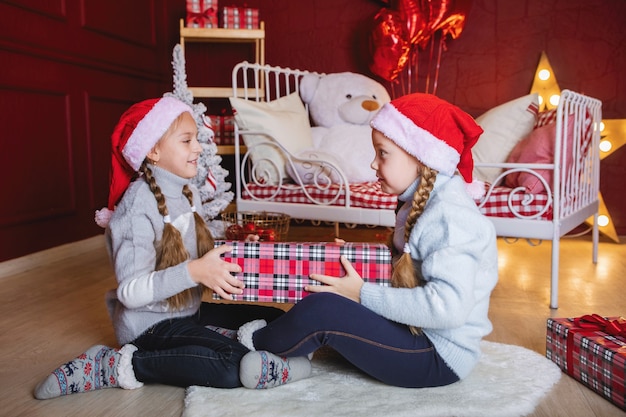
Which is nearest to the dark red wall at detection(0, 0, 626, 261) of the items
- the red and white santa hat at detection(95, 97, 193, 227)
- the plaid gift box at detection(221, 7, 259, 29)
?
the plaid gift box at detection(221, 7, 259, 29)

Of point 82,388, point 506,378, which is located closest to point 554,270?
point 506,378

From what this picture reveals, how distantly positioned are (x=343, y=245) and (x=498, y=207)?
1.04 m

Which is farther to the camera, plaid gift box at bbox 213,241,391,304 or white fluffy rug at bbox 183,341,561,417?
plaid gift box at bbox 213,241,391,304

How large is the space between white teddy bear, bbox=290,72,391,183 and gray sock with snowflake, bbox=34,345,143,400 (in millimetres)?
1692

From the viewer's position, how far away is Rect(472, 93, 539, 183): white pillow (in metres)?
2.67

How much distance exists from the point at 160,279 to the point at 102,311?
832 millimetres

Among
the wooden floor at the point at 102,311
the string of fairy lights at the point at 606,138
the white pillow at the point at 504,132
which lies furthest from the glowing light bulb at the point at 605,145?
the white pillow at the point at 504,132

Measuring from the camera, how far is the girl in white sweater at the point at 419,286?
123cm

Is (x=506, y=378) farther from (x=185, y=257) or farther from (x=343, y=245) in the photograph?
(x=185, y=257)

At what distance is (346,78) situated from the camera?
329 cm

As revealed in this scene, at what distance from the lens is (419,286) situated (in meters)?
1.29

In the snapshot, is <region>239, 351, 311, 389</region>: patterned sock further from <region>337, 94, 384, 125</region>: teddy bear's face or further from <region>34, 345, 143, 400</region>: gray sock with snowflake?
<region>337, 94, 384, 125</region>: teddy bear's face

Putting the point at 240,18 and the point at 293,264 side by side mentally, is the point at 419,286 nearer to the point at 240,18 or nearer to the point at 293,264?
the point at 293,264

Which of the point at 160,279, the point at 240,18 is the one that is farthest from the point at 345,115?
the point at 160,279
